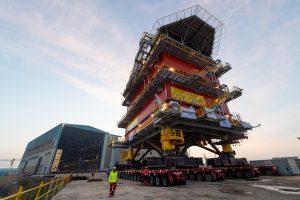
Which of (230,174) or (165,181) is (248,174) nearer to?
(230,174)

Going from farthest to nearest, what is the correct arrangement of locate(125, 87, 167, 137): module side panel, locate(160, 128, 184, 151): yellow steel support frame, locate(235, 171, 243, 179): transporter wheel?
locate(125, 87, 167, 137): module side panel, locate(235, 171, 243, 179): transporter wheel, locate(160, 128, 184, 151): yellow steel support frame

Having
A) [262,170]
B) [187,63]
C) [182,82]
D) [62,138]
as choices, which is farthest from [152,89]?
[62,138]

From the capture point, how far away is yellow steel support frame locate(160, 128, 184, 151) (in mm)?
18323

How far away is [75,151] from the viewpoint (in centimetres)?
7138

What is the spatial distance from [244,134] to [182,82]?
12381 mm

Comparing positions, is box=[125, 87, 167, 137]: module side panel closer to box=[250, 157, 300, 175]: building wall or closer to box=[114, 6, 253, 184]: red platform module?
box=[114, 6, 253, 184]: red platform module

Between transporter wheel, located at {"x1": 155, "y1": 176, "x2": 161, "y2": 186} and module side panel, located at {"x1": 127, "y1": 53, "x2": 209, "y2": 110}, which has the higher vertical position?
module side panel, located at {"x1": 127, "y1": 53, "x2": 209, "y2": 110}

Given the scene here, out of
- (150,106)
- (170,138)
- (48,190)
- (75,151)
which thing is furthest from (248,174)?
(75,151)

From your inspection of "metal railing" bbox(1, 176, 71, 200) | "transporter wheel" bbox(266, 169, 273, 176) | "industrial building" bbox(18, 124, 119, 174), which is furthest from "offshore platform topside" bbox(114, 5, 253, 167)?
"industrial building" bbox(18, 124, 119, 174)

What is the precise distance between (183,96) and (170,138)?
706 cm

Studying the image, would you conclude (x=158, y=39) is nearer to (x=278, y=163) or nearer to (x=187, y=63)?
(x=187, y=63)

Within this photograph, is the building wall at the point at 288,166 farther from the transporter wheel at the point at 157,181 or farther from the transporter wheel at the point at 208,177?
the transporter wheel at the point at 157,181

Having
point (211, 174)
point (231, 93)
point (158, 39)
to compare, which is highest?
point (158, 39)

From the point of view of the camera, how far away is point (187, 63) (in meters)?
27.8
